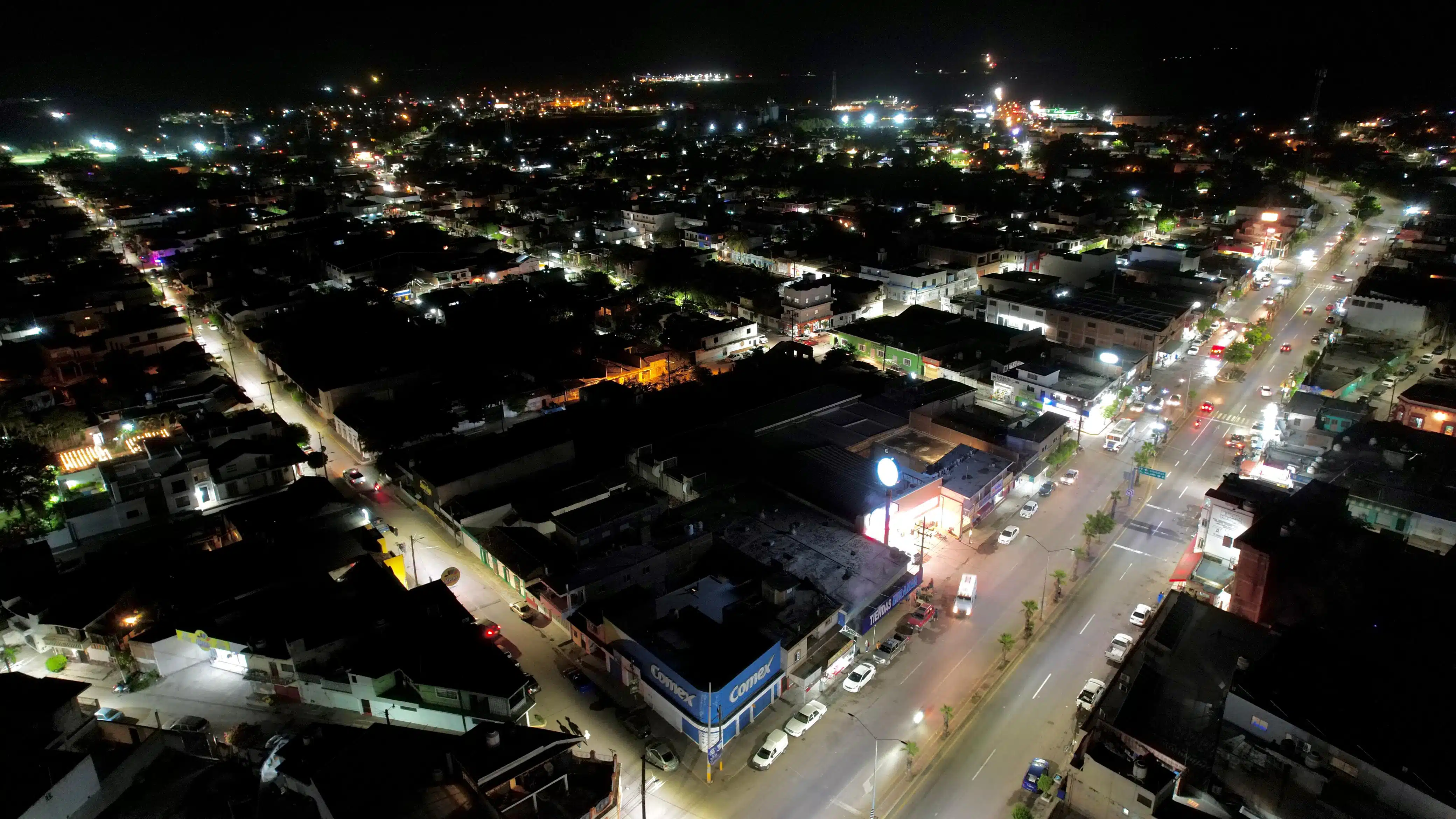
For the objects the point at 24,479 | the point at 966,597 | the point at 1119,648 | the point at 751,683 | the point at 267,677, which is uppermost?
the point at 24,479

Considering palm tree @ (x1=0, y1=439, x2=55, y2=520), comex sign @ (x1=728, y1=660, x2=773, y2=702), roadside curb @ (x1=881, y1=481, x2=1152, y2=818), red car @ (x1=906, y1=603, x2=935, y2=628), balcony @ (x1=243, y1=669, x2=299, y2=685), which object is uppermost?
palm tree @ (x1=0, y1=439, x2=55, y2=520)

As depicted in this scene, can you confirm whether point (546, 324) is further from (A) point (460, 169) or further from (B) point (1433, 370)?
(A) point (460, 169)

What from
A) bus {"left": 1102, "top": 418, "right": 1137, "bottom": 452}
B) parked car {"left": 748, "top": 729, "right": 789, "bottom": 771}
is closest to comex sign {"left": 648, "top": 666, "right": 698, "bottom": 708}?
parked car {"left": 748, "top": 729, "right": 789, "bottom": 771}

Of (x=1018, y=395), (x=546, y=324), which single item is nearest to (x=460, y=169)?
(x=546, y=324)

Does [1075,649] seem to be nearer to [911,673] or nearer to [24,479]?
[911,673]

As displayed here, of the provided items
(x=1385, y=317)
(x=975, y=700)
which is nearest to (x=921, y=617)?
(x=975, y=700)

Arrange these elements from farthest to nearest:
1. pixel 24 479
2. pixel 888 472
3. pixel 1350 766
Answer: pixel 24 479
pixel 888 472
pixel 1350 766

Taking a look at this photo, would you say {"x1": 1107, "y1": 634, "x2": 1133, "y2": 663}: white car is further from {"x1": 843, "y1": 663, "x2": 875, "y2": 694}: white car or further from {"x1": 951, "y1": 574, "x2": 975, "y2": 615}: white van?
{"x1": 843, "y1": 663, "x2": 875, "y2": 694}: white car

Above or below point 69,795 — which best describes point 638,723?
below
